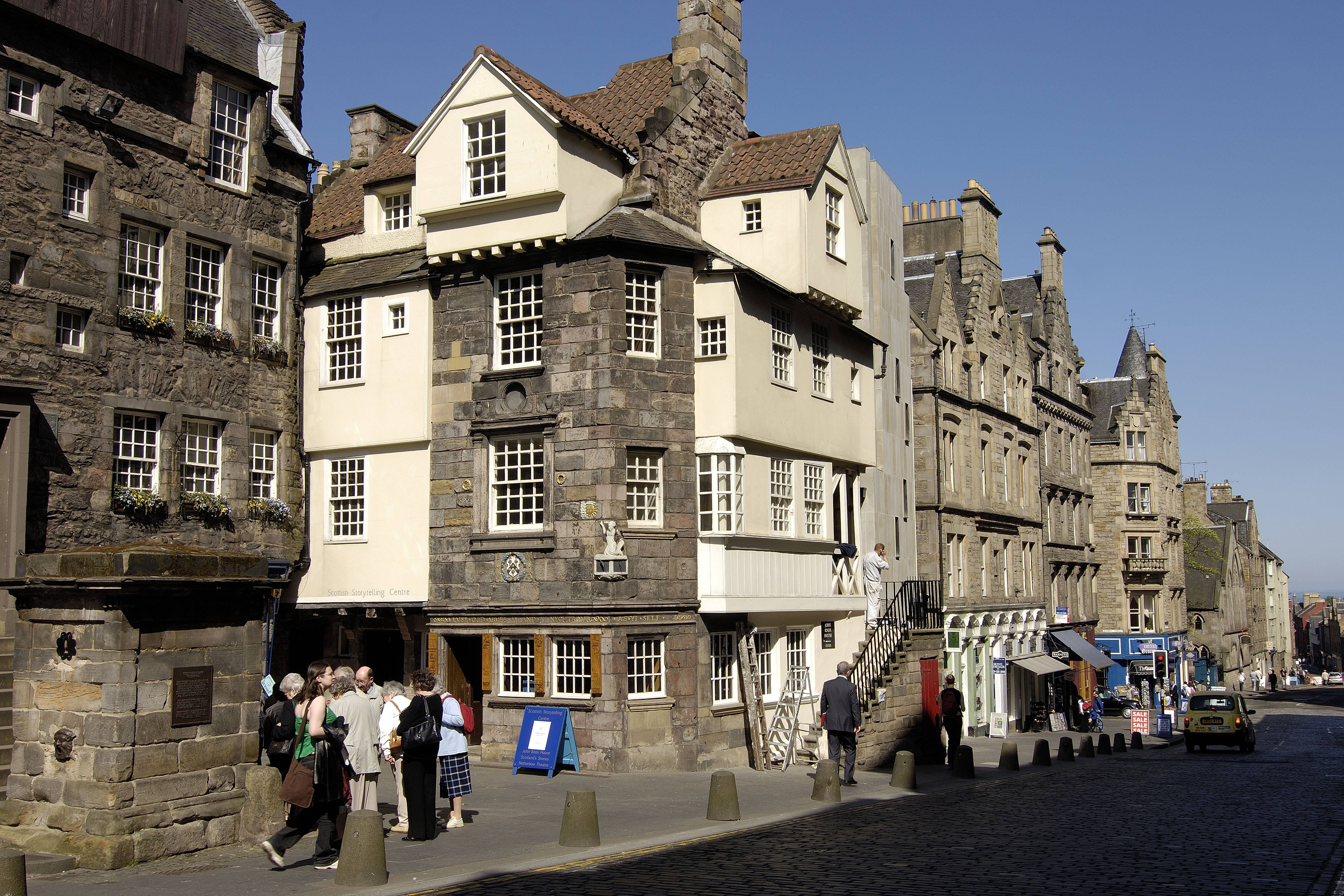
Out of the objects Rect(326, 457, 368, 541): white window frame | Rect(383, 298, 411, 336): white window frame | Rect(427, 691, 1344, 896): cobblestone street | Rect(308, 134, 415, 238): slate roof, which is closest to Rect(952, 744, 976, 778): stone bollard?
Rect(427, 691, 1344, 896): cobblestone street

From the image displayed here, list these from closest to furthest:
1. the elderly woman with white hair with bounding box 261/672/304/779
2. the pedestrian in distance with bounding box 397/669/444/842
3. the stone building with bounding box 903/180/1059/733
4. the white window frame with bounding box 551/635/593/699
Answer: the elderly woman with white hair with bounding box 261/672/304/779 → the pedestrian in distance with bounding box 397/669/444/842 → the white window frame with bounding box 551/635/593/699 → the stone building with bounding box 903/180/1059/733

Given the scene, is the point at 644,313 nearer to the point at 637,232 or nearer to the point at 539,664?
the point at 637,232

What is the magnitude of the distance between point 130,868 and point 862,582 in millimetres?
18075

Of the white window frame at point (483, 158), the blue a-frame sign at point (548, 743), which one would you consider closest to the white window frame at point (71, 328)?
the white window frame at point (483, 158)

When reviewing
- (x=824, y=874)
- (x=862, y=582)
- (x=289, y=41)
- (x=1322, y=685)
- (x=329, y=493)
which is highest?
(x=289, y=41)

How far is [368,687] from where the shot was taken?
12.9 m

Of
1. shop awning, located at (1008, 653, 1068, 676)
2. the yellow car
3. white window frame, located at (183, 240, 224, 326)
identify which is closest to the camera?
white window frame, located at (183, 240, 224, 326)

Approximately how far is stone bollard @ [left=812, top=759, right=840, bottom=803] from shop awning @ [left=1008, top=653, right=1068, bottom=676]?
72.7 ft

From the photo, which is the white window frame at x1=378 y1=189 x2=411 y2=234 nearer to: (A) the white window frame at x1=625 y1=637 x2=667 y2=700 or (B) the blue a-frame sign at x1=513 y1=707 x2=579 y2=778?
(A) the white window frame at x1=625 y1=637 x2=667 y2=700

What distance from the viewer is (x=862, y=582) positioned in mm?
26859

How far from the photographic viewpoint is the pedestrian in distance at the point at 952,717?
22141 millimetres

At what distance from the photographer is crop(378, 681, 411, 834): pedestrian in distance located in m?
13.4

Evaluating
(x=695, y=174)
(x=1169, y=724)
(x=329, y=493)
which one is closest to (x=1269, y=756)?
(x=1169, y=724)

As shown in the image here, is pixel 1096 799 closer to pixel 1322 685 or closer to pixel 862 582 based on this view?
pixel 862 582
